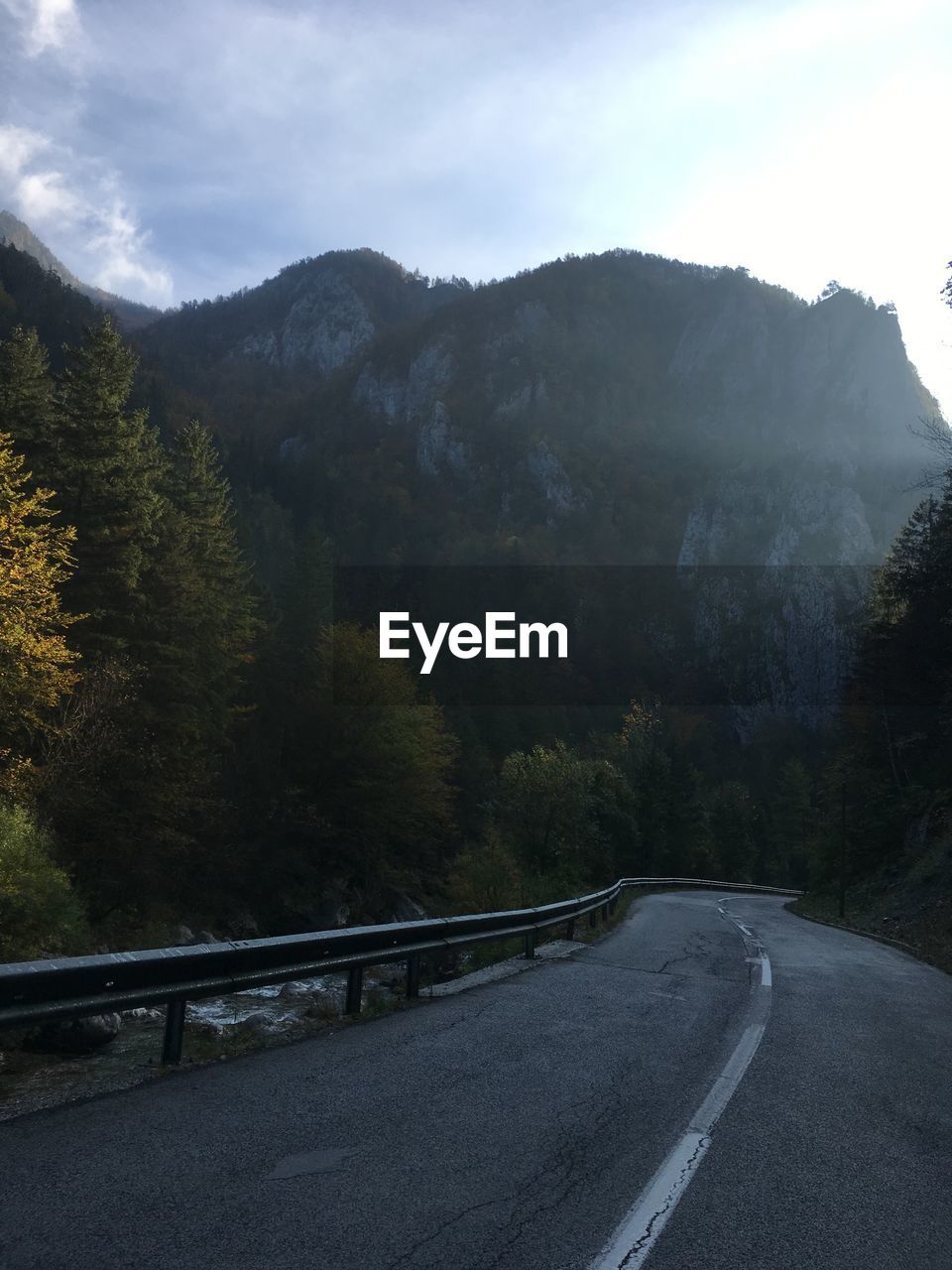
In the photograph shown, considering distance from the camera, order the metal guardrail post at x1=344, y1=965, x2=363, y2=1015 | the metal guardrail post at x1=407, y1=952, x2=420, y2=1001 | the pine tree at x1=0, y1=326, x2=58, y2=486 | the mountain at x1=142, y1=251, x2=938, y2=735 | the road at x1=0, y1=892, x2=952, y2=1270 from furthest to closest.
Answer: the mountain at x1=142, y1=251, x2=938, y2=735
the pine tree at x1=0, y1=326, x2=58, y2=486
the metal guardrail post at x1=407, y1=952, x2=420, y2=1001
the metal guardrail post at x1=344, y1=965, x2=363, y2=1015
the road at x1=0, y1=892, x2=952, y2=1270

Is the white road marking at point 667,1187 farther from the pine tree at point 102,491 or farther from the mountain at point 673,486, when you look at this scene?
the mountain at point 673,486

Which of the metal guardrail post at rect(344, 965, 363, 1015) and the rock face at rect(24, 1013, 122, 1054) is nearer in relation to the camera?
the rock face at rect(24, 1013, 122, 1054)

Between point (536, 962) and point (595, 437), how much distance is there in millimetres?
196910

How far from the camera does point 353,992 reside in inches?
314

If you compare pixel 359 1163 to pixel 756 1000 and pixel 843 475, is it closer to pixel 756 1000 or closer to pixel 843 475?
pixel 756 1000

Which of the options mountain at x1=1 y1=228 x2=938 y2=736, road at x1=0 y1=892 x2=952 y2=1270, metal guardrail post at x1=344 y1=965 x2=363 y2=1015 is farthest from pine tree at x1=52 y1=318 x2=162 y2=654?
mountain at x1=1 y1=228 x2=938 y2=736

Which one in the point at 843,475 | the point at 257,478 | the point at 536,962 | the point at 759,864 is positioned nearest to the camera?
the point at 536,962

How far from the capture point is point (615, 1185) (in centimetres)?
397

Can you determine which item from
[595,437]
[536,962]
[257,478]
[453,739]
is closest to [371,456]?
[257,478]

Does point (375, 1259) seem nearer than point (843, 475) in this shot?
Yes

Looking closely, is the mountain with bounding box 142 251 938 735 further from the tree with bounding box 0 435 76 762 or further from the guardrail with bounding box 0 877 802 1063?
the guardrail with bounding box 0 877 802 1063

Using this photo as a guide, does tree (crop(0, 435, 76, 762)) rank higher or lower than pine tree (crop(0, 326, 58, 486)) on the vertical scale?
lower

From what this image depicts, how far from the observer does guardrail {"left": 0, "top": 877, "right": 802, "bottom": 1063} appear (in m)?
4.81

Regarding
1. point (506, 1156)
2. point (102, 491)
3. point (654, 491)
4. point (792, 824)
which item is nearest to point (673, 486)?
point (654, 491)
